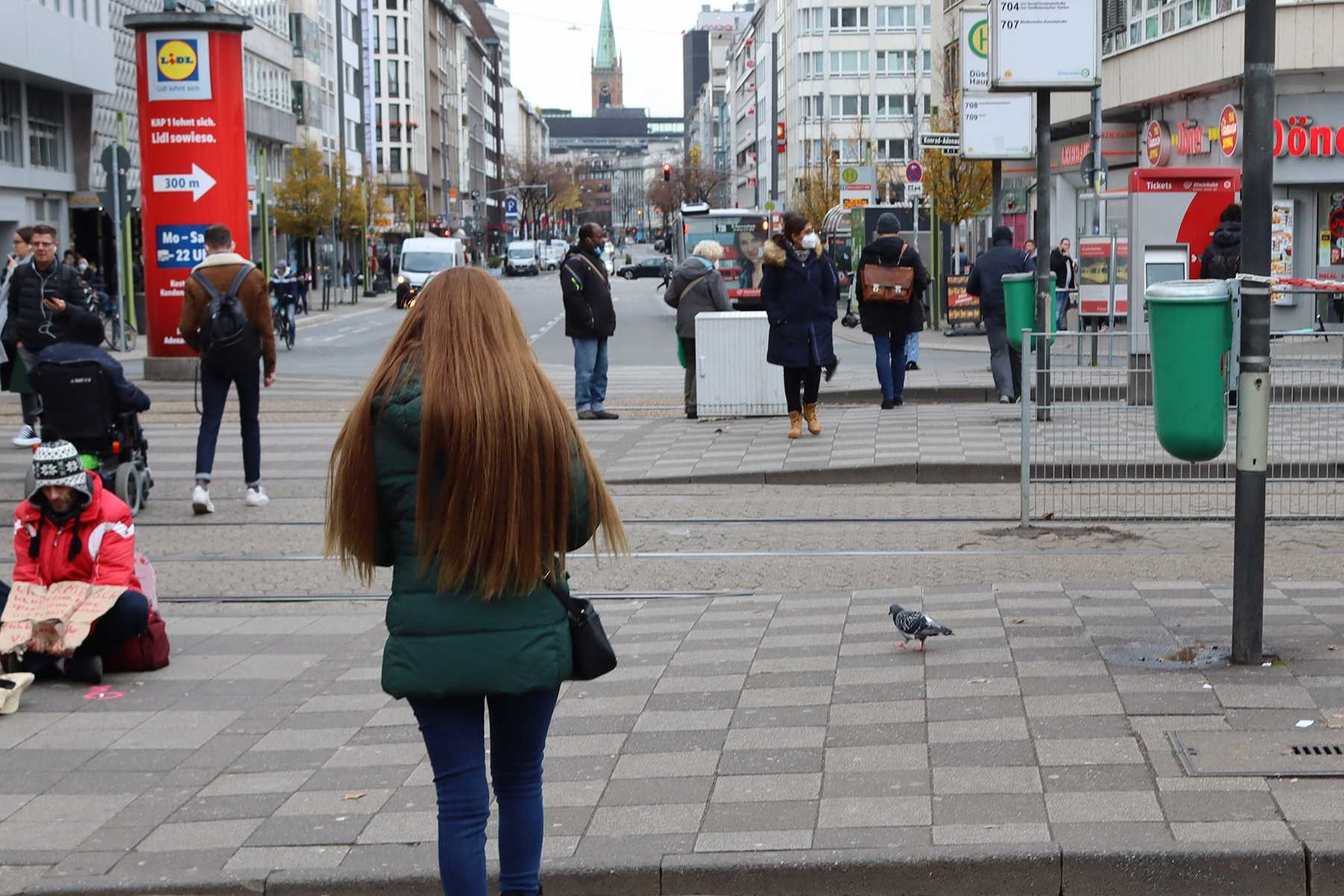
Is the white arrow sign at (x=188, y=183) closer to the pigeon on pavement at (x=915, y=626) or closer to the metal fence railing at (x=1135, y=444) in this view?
the metal fence railing at (x=1135, y=444)

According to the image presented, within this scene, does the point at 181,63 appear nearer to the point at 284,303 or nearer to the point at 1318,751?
the point at 284,303

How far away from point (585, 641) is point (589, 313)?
13.5 metres

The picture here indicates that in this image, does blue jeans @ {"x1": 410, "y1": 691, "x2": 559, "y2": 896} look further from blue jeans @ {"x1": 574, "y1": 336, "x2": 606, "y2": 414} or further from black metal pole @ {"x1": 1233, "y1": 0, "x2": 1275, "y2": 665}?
blue jeans @ {"x1": 574, "y1": 336, "x2": 606, "y2": 414}

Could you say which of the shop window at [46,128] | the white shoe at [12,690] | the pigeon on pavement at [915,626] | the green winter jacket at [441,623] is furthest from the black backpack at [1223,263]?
the shop window at [46,128]

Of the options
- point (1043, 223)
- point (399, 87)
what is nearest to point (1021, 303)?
point (1043, 223)

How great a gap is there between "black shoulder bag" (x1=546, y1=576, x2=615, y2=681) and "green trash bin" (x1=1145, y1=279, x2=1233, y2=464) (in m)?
3.13

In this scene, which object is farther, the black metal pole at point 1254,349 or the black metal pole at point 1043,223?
the black metal pole at point 1043,223

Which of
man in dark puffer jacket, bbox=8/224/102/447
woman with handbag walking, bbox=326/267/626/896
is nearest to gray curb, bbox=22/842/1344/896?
woman with handbag walking, bbox=326/267/626/896

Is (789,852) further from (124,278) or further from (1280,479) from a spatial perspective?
(124,278)

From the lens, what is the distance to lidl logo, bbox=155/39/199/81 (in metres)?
24.3

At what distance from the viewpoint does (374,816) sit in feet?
17.5

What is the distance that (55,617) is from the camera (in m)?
7.21

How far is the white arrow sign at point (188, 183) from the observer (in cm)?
2434

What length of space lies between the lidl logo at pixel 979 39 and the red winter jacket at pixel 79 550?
1986 centimetres
